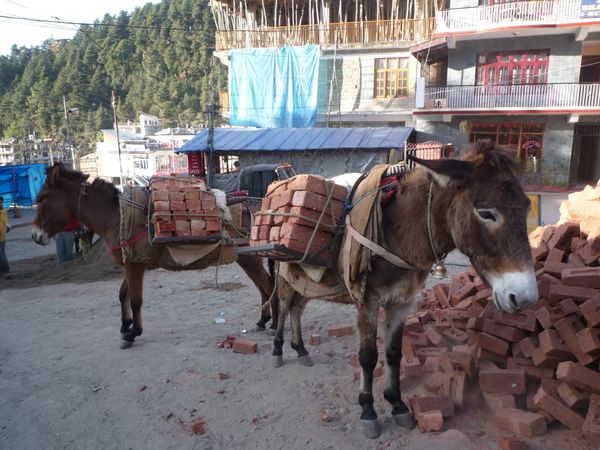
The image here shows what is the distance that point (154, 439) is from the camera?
120 inches

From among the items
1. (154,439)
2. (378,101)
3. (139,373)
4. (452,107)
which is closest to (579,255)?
(154,439)

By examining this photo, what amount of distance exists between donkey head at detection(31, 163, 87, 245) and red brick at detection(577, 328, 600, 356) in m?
5.24

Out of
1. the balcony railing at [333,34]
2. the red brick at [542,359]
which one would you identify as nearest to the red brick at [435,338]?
the red brick at [542,359]

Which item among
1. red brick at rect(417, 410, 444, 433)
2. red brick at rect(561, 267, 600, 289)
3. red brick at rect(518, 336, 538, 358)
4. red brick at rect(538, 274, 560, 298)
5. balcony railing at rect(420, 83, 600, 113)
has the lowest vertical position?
red brick at rect(417, 410, 444, 433)

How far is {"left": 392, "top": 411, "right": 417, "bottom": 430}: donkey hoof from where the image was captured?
2973 millimetres

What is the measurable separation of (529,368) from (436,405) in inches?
30.6

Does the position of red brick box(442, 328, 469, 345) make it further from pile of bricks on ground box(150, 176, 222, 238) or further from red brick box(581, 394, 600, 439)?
pile of bricks on ground box(150, 176, 222, 238)

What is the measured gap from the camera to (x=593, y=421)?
8.35ft

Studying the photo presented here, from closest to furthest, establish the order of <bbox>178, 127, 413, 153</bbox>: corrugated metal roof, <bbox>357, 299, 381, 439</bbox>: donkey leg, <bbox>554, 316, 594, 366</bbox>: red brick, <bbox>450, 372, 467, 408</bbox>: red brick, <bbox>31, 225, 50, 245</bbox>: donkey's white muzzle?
1. <bbox>554, 316, 594, 366</bbox>: red brick
2. <bbox>357, 299, 381, 439</bbox>: donkey leg
3. <bbox>450, 372, 467, 408</bbox>: red brick
4. <bbox>31, 225, 50, 245</bbox>: donkey's white muzzle
5. <bbox>178, 127, 413, 153</bbox>: corrugated metal roof

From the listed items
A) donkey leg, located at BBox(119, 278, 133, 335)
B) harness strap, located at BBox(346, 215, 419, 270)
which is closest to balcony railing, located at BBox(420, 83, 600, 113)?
donkey leg, located at BBox(119, 278, 133, 335)

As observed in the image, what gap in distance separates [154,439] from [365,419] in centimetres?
159

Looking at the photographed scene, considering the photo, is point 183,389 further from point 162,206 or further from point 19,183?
point 19,183

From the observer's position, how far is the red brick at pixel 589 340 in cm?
267

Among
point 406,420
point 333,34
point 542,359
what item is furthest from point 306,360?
point 333,34
